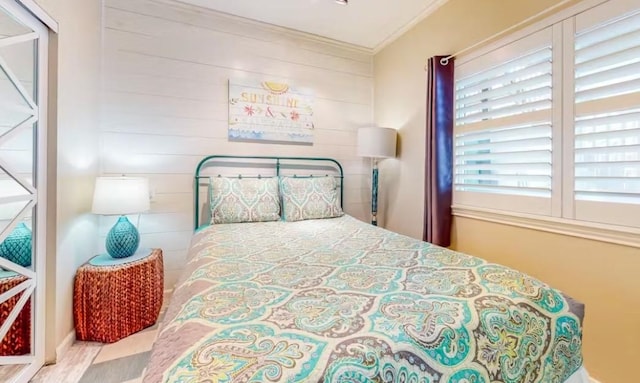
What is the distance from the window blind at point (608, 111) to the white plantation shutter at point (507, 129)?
0.16 m

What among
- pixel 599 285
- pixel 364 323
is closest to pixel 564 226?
pixel 599 285

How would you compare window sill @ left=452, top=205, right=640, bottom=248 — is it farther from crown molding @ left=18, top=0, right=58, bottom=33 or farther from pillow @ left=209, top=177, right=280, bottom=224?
crown molding @ left=18, top=0, right=58, bottom=33

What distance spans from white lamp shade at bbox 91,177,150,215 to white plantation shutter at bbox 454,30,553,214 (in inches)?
96.3

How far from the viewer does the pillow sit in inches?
94.2

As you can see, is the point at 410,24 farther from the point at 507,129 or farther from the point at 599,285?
the point at 599,285

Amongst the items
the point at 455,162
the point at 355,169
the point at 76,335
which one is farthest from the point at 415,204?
the point at 76,335

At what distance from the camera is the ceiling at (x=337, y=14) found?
2.49m

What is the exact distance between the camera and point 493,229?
2035mm

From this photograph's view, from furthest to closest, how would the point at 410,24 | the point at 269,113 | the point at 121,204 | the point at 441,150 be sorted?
the point at 269,113 → the point at 410,24 → the point at 441,150 → the point at 121,204

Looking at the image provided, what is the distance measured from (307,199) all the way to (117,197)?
1443mm

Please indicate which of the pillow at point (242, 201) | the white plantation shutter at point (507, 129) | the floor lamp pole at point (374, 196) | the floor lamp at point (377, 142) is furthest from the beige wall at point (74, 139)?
the white plantation shutter at point (507, 129)

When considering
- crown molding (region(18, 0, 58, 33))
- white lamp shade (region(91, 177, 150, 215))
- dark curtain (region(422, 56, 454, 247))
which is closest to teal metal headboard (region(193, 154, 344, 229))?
white lamp shade (region(91, 177, 150, 215))

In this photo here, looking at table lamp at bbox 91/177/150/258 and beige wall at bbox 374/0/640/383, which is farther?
table lamp at bbox 91/177/150/258

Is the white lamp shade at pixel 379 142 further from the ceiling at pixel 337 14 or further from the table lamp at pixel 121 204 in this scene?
the table lamp at pixel 121 204
